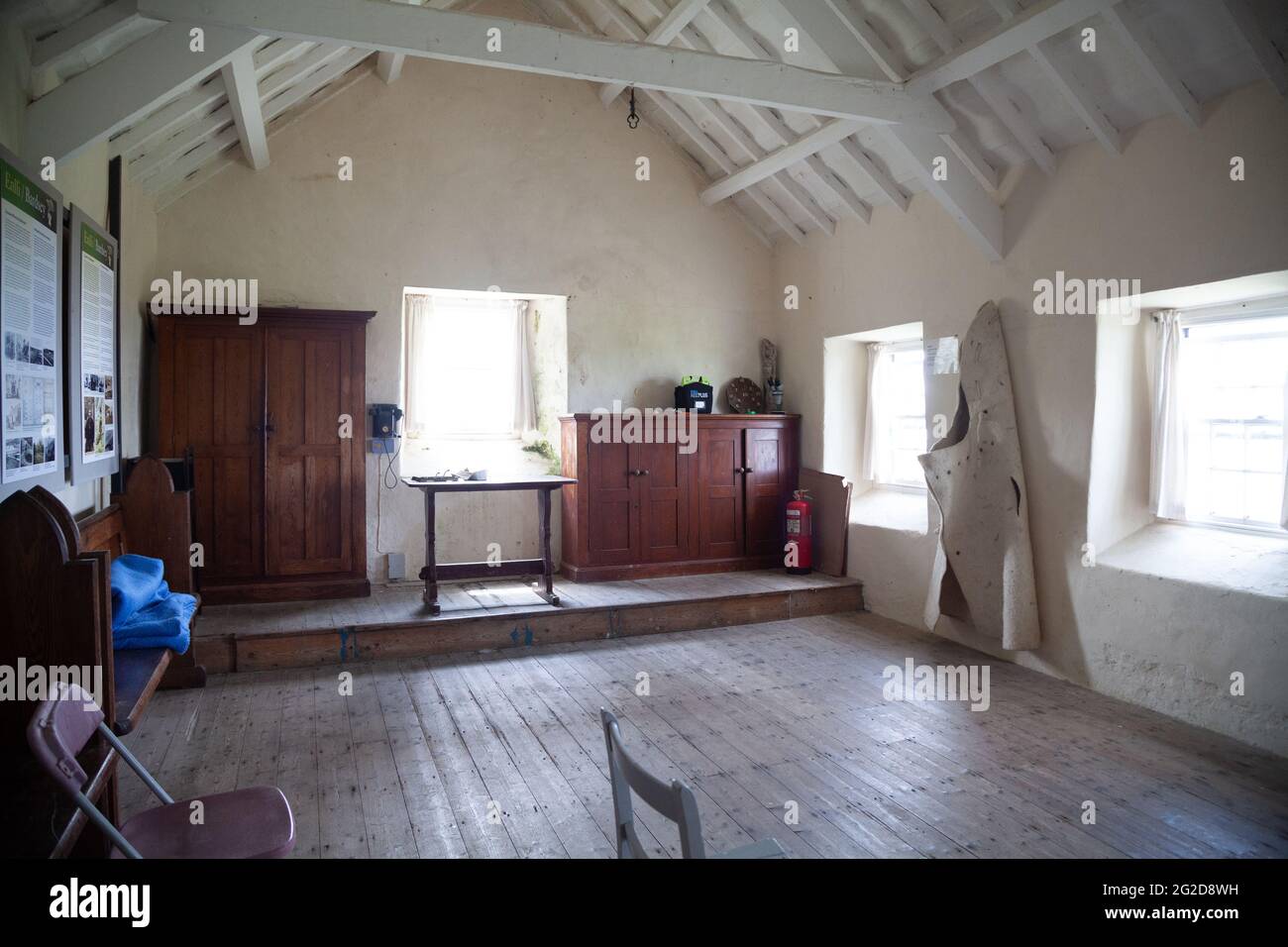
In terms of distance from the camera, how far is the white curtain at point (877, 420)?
727cm

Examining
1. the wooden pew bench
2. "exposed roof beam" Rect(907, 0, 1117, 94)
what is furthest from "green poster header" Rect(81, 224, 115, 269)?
"exposed roof beam" Rect(907, 0, 1117, 94)

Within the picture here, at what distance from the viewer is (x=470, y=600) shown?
6.33m

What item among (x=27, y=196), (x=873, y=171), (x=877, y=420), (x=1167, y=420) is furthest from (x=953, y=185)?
(x=27, y=196)

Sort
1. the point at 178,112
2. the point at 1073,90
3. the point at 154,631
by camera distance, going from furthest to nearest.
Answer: the point at 178,112 → the point at 1073,90 → the point at 154,631

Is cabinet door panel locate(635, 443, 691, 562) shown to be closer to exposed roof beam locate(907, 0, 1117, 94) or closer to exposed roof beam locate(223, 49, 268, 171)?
exposed roof beam locate(907, 0, 1117, 94)

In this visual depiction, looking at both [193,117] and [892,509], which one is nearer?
[193,117]

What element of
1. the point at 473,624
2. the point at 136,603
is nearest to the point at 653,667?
the point at 473,624

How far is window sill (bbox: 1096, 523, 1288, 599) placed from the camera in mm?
4262

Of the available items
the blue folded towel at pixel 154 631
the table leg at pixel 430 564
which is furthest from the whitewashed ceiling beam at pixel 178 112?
the blue folded towel at pixel 154 631

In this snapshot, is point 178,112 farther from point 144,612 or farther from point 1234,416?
point 1234,416

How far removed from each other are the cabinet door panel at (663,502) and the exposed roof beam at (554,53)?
310cm

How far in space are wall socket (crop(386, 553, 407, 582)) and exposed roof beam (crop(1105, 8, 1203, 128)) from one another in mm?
5889

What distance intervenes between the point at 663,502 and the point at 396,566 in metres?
2.29
